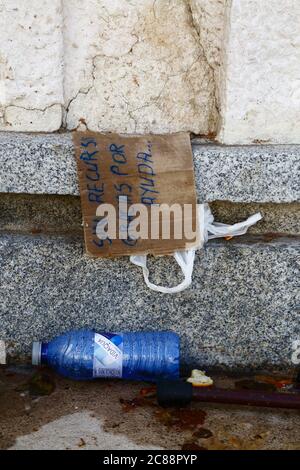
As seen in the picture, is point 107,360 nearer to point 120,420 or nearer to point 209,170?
point 120,420

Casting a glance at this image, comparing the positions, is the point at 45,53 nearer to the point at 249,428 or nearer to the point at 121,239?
the point at 121,239

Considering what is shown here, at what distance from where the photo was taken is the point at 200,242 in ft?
7.89

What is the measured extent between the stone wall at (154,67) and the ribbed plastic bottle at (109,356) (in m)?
0.84

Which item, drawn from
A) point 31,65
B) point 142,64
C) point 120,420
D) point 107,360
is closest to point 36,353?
point 107,360

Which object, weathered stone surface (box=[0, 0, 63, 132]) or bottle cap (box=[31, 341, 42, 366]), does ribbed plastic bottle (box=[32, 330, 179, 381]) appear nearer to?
bottle cap (box=[31, 341, 42, 366])

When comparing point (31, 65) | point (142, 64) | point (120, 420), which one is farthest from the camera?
point (142, 64)

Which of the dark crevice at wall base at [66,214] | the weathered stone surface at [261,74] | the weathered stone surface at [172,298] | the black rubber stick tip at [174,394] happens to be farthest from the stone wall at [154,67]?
the black rubber stick tip at [174,394]

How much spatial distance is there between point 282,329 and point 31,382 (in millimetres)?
1018

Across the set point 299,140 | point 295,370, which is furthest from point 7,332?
point 299,140

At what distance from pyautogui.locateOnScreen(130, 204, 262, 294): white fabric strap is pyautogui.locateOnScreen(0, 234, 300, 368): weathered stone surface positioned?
33 mm

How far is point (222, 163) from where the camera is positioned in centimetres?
233

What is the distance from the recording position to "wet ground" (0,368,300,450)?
2057 mm

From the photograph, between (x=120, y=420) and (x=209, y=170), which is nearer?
(x=120, y=420)

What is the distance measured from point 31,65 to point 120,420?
1346 mm
